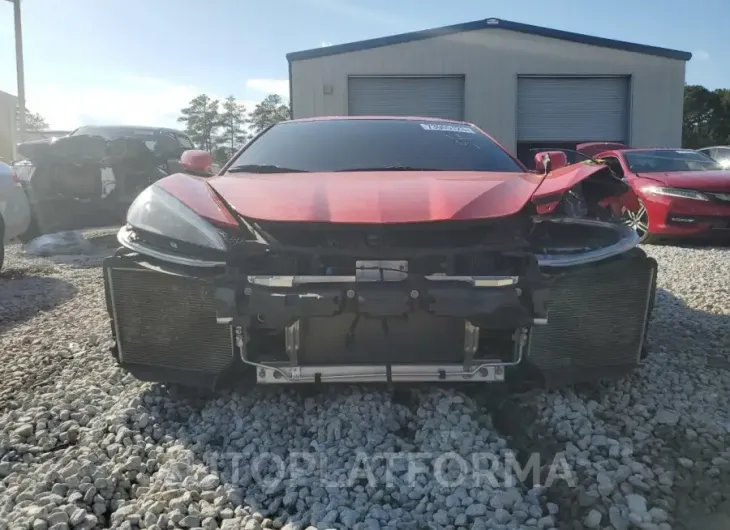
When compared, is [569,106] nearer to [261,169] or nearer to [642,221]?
[642,221]

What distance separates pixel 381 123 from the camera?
148 inches

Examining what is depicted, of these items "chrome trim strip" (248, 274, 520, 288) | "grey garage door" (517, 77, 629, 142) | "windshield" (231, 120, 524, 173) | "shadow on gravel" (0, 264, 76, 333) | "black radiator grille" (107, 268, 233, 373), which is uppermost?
"grey garage door" (517, 77, 629, 142)

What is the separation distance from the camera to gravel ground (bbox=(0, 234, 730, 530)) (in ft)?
6.18

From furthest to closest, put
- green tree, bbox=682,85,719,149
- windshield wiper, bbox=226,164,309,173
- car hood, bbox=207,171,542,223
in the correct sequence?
green tree, bbox=682,85,719,149 → windshield wiper, bbox=226,164,309,173 → car hood, bbox=207,171,542,223

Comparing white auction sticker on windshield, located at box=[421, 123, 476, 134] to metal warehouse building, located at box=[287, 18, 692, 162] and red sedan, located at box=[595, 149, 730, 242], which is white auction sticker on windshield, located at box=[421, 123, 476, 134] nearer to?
red sedan, located at box=[595, 149, 730, 242]

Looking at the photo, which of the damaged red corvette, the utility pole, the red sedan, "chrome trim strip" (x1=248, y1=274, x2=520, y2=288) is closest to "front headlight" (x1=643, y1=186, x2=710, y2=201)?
the red sedan

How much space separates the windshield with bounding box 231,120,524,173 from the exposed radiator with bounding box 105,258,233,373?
1024mm

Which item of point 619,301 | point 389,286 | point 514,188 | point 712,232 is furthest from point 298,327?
point 712,232

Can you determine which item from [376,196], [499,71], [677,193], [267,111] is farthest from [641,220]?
[267,111]

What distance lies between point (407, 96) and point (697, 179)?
30.6ft

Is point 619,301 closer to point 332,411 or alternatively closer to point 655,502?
point 655,502

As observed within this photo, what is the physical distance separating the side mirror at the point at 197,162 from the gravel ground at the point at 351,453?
1.14m

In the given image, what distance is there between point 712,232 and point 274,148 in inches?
227

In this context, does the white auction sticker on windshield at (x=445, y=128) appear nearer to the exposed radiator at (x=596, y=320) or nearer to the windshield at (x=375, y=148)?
the windshield at (x=375, y=148)
